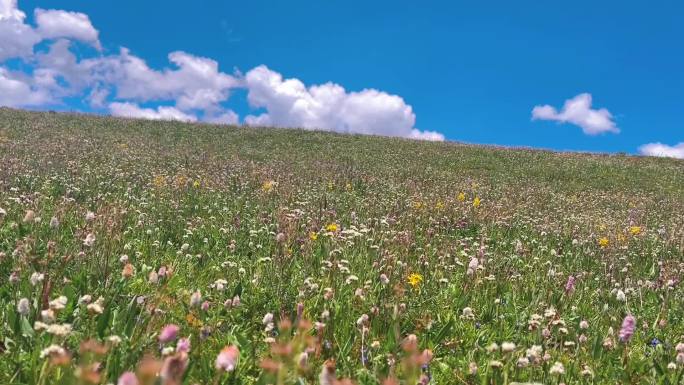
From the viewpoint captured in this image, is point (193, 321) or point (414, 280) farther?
point (414, 280)

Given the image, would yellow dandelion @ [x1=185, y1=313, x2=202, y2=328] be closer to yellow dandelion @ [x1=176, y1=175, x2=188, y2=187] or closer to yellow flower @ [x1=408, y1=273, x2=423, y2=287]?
yellow flower @ [x1=408, y1=273, x2=423, y2=287]

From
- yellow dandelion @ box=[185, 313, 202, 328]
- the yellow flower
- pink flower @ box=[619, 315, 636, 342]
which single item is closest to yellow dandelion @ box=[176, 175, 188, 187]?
the yellow flower

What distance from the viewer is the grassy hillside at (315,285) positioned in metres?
3.22

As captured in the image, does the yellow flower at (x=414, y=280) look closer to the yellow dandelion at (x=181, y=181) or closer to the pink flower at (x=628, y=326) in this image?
the pink flower at (x=628, y=326)

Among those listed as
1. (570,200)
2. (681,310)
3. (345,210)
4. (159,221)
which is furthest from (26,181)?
(570,200)

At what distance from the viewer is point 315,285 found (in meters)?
4.61

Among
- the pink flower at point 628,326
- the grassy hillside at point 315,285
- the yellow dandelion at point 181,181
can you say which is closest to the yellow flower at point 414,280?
the grassy hillside at point 315,285

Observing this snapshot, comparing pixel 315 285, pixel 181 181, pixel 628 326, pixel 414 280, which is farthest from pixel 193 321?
pixel 181 181

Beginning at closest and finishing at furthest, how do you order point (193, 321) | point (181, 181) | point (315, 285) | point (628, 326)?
point (628, 326)
point (193, 321)
point (315, 285)
point (181, 181)

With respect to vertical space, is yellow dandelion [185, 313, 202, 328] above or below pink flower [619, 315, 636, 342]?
below

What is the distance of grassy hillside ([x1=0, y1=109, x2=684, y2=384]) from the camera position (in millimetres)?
3217

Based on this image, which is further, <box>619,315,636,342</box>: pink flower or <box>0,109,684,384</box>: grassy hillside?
<box>619,315,636,342</box>: pink flower

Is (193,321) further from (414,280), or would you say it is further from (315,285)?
(414,280)

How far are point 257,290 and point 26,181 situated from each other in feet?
24.0
